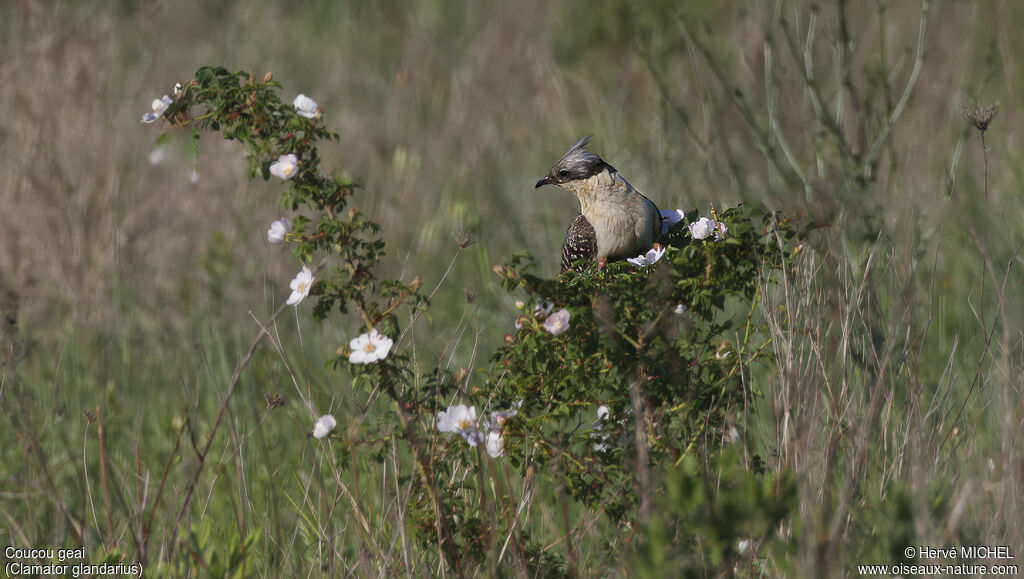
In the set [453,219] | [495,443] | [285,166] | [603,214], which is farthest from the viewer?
[453,219]

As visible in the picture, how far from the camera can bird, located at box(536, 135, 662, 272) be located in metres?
2.67

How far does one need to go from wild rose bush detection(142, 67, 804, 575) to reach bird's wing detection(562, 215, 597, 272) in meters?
0.26

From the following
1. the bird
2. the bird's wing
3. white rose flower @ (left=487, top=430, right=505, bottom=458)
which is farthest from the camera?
the bird's wing

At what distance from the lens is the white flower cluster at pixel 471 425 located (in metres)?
2.49

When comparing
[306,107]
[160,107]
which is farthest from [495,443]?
[160,107]

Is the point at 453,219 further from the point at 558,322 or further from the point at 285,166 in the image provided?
the point at 558,322

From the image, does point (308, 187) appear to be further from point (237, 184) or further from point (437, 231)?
point (237, 184)

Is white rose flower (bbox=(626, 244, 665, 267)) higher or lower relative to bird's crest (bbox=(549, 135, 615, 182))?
lower

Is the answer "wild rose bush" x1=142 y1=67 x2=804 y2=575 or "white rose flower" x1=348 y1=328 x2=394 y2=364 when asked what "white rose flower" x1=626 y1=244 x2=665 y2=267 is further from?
"white rose flower" x1=348 y1=328 x2=394 y2=364

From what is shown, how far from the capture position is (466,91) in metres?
7.53

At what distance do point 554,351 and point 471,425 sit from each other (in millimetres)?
294

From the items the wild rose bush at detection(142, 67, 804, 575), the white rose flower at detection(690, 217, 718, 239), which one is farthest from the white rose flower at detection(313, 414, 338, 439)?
the white rose flower at detection(690, 217, 718, 239)

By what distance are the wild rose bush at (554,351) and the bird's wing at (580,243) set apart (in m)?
0.26

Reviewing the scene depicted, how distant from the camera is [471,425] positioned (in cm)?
249
